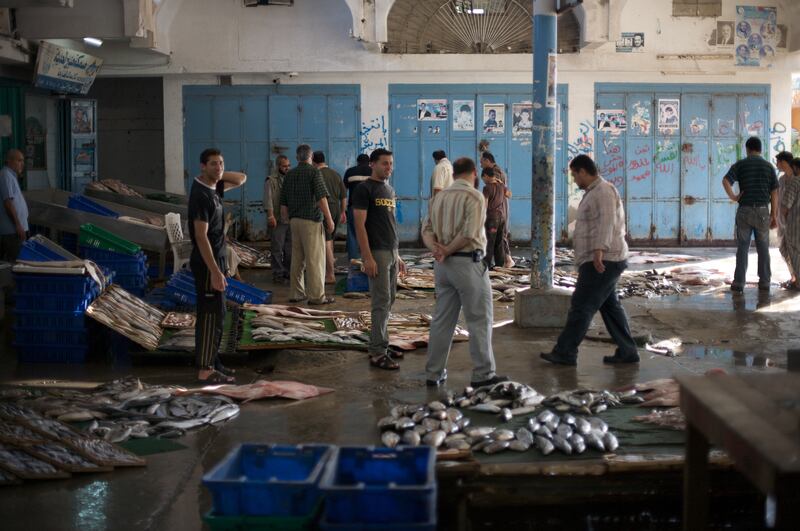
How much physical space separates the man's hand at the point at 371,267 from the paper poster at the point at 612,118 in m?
13.5

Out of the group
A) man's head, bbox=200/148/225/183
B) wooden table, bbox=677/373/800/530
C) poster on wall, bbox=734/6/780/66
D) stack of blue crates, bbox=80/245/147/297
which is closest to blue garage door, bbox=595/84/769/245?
poster on wall, bbox=734/6/780/66

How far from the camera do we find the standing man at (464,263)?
761 centimetres

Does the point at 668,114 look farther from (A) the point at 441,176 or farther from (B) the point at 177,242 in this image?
(B) the point at 177,242

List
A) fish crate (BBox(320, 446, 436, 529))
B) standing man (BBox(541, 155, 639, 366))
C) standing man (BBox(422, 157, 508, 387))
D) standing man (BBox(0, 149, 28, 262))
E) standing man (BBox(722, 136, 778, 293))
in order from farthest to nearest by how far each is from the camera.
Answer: standing man (BBox(722, 136, 778, 293))
standing man (BBox(0, 149, 28, 262))
standing man (BBox(541, 155, 639, 366))
standing man (BBox(422, 157, 508, 387))
fish crate (BBox(320, 446, 436, 529))

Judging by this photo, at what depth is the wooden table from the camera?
11.0 ft

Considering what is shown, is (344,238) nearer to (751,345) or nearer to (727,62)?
(727,62)

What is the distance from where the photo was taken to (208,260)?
789 centimetres

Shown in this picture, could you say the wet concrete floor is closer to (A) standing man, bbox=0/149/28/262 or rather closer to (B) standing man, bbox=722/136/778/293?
(B) standing man, bbox=722/136/778/293

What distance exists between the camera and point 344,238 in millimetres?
20797

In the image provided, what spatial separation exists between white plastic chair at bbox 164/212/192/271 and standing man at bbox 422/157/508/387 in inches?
295

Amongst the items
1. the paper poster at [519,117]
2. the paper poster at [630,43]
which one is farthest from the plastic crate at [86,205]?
the paper poster at [630,43]

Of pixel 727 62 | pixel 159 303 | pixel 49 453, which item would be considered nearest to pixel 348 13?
pixel 727 62

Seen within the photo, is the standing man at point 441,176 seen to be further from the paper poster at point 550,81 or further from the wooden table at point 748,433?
the wooden table at point 748,433

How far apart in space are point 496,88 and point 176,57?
7051 millimetres
